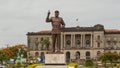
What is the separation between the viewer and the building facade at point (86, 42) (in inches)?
5615

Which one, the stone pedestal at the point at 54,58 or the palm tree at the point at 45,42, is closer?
the stone pedestal at the point at 54,58

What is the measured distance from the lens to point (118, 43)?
5748 inches

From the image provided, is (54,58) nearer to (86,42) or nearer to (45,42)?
(86,42)

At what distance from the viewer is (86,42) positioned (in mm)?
146125

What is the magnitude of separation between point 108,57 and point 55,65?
7374 centimetres

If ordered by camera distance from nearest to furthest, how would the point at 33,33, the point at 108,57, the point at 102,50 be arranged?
the point at 108,57 < the point at 102,50 < the point at 33,33

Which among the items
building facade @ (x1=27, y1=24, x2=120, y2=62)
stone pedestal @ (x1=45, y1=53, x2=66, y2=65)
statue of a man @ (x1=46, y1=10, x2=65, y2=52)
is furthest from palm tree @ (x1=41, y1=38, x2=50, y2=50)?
stone pedestal @ (x1=45, y1=53, x2=66, y2=65)

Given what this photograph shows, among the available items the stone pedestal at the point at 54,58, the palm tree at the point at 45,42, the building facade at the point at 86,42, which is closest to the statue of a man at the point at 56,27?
the stone pedestal at the point at 54,58

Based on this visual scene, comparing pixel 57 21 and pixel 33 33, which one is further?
pixel 33 33

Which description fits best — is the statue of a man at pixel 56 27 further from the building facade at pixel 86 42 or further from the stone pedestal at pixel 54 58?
the building facade at pixel 86 42

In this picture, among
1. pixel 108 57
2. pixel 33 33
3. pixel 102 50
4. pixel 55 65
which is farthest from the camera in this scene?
pixel 33 33

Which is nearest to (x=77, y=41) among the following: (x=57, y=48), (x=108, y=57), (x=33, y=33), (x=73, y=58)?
(x=73, y=58)

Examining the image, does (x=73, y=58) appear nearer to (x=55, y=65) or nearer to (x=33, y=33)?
(x=33, y=33)

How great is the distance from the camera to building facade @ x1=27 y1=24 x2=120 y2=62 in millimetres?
142625
